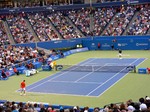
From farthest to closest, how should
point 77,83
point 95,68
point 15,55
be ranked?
point 15,55 → point 95,68 → point 77,83

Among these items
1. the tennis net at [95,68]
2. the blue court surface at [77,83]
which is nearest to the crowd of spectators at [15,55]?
the tennis net at [95,68]

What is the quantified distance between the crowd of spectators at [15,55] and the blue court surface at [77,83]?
21.6ft

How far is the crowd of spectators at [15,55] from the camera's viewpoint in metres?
38.0

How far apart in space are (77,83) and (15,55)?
43.8ft

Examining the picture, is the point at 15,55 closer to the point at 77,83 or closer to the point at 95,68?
the point at 95,68

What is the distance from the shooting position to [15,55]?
134ft

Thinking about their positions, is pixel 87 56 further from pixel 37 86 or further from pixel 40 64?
pixel 37 86

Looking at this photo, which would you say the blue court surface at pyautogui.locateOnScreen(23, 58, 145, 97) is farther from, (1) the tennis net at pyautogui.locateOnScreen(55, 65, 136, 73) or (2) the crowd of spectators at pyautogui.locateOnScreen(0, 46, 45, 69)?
(2) the crowd of spectators at pyautogui.locateOnScreen(0, 46, 45, 69)

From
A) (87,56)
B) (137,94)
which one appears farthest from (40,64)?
(137,94)

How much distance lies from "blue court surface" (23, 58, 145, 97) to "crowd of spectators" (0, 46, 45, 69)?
21.6 ft

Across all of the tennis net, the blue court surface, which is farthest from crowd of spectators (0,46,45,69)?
the blue court surface

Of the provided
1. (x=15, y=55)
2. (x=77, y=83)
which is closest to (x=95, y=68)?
(x=77, y=83)

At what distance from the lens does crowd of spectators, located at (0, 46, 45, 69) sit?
38016 mm

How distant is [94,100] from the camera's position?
2444 cm
